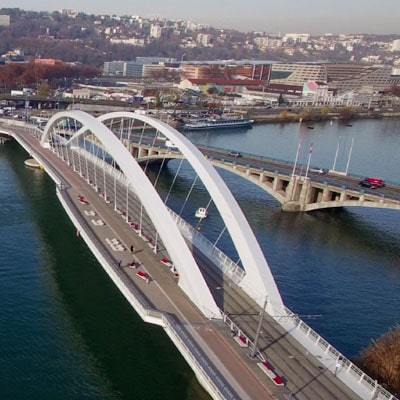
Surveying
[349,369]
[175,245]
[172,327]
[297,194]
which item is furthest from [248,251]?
[297,194]

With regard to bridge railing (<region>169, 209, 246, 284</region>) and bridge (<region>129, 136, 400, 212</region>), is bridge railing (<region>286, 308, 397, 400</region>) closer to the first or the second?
bridge railing (<region>169, 209, 246, 284</region>)

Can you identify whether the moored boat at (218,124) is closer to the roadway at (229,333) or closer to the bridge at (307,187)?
the bridge at (307,187)

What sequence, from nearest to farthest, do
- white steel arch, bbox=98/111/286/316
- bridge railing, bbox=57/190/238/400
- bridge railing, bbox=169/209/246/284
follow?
bridge railing, bbox=57/190/238/400
white steel arch, bbox=98/111/286/316
bridge railing, bbox=169/209/246/284

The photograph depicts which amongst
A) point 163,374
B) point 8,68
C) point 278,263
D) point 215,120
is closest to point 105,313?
point 163,374

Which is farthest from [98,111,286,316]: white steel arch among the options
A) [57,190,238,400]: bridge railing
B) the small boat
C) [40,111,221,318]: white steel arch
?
the small boat

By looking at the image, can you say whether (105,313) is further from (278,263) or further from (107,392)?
(278,263)

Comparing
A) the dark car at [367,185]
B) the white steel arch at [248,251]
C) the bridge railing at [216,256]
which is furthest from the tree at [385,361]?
the dark car at [367,185]

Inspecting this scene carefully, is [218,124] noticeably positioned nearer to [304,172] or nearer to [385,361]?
[304,172]
